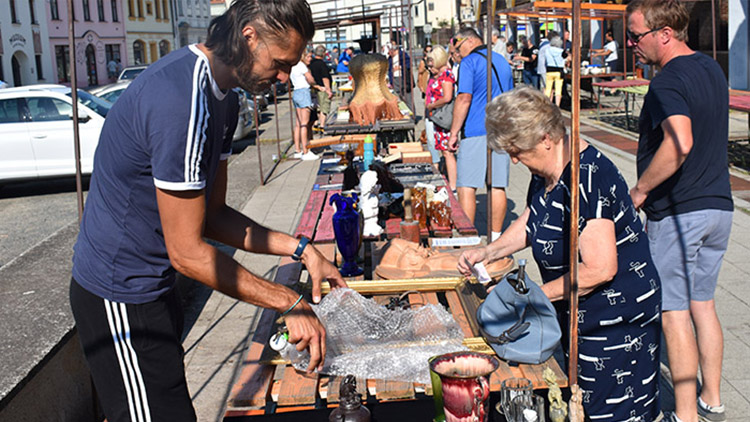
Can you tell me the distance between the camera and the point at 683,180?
3.03 m

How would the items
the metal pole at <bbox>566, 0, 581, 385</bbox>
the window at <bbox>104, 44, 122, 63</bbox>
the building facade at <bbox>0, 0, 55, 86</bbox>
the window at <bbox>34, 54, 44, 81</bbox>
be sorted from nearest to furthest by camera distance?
the metal pole at <bbox>566, 0, 581, 385</bbox>
the building facade at <bbox>0, 0, 55, 86</bbox>
the window at <bbox>34, 54, 44, 81</bbox>
the window at <bbox>104, 44, 122, 63</bbox>

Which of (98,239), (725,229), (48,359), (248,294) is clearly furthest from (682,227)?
(48,359)

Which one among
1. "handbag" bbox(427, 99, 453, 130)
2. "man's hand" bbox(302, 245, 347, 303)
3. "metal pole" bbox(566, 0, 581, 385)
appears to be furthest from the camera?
"handbag" bbox(427, 99, 453, 130)

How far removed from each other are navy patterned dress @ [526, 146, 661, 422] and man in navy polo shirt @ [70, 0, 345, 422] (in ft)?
2.89

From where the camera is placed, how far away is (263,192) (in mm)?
9227

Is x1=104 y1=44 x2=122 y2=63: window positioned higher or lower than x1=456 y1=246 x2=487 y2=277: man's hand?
higher

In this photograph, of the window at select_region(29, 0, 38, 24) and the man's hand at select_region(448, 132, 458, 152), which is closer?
the man's hand at select_region(448, 132, 458, 152)

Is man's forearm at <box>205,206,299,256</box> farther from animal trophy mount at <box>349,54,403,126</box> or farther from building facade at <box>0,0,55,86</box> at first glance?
building facade at <box>0,0,55,86</box>

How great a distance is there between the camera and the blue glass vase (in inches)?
131

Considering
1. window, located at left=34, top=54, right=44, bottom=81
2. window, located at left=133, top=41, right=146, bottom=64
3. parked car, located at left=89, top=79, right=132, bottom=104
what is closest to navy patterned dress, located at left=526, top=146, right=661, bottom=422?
parked car, located at left=89, top=79, right=132, bottom=104

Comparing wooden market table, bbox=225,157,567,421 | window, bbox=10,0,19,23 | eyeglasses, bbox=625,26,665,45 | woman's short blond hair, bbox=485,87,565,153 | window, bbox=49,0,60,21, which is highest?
window, bbox=49,0,60,21

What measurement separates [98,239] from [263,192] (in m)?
7.29

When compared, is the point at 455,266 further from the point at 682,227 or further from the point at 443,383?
the point at 443,383

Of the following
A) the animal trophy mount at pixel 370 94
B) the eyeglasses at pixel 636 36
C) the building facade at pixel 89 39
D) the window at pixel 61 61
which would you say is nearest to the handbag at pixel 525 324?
the eyeglasses at pixel 636 36
